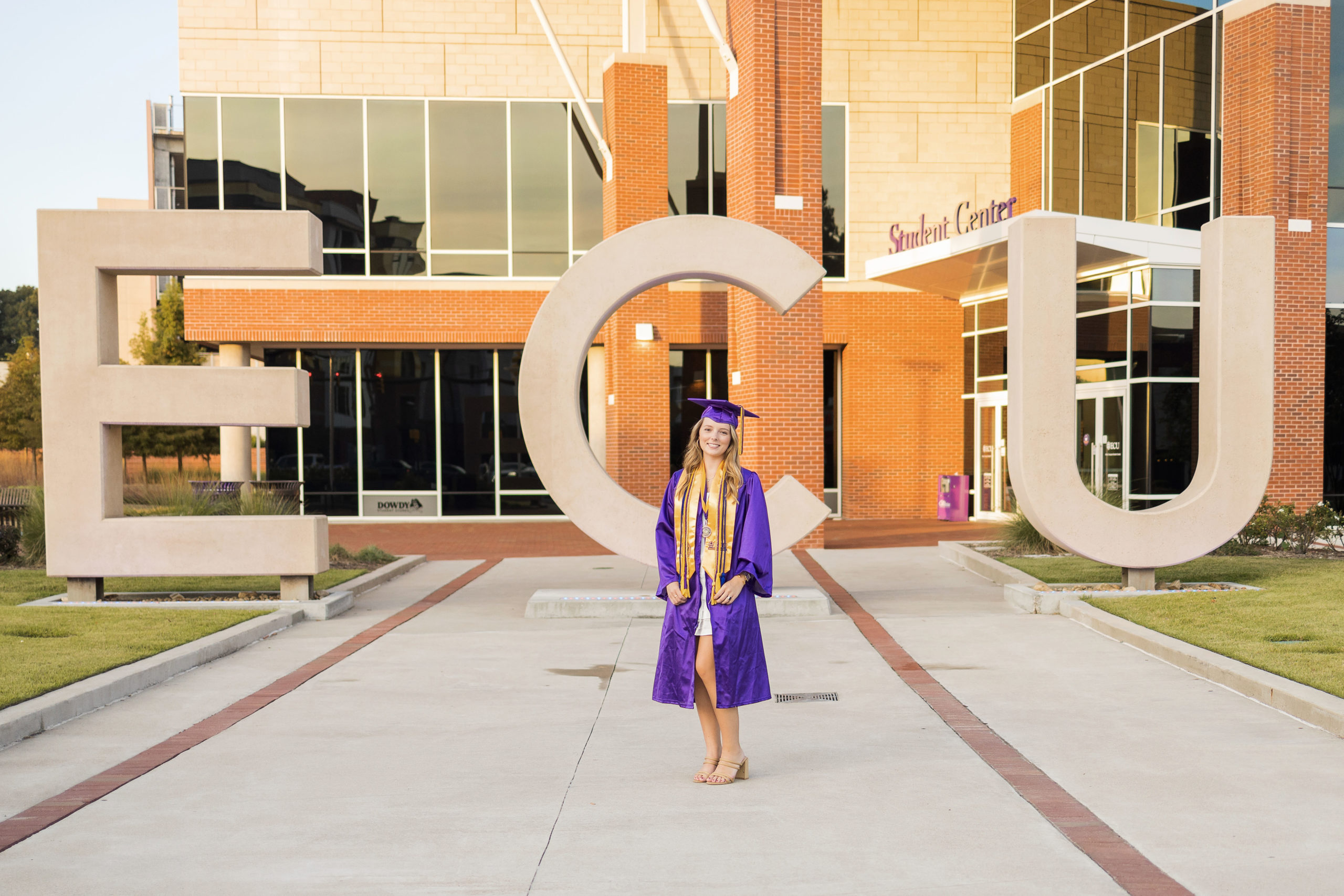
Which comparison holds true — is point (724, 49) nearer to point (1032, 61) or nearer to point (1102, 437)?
point (1032, 61)

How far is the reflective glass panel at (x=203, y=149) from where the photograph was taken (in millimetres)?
23062

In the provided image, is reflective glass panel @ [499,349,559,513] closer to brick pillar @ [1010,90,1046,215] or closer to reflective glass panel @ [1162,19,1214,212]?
brick pillar @ [1010,90,1046,215]

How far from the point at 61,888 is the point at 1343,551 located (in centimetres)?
1593

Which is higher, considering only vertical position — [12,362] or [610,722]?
[12,362]

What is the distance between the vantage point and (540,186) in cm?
2370

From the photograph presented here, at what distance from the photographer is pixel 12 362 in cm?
4481

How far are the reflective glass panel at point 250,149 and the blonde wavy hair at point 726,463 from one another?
20.0 m

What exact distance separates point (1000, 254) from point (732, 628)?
1499 centimetres

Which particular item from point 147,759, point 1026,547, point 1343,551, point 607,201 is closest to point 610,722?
point 147,759

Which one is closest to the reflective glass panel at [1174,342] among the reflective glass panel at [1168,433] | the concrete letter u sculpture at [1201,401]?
the reflective glass panel at [1168,433]

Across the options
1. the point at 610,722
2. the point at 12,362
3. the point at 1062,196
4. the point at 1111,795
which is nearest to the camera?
the point at 1111,795

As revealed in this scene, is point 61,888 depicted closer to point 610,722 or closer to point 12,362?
point 610,722

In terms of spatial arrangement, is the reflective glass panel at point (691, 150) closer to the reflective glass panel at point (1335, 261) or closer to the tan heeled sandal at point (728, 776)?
the reflective glass panel at point (1335, 261)

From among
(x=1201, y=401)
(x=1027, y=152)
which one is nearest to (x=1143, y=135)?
(x=1027, y=152)
